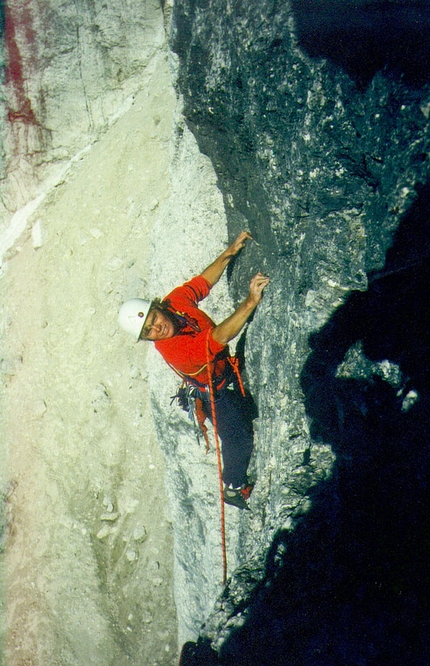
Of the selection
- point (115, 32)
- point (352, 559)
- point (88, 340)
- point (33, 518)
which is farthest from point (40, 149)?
point (352, 559)

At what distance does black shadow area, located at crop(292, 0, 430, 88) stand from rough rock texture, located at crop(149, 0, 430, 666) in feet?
0.04

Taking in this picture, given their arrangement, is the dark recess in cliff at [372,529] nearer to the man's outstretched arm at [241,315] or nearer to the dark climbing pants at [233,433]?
the man's outstretched arm at [241,315]

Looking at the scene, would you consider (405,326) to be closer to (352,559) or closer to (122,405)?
(352,559)

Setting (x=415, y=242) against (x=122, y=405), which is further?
(x=122, y=405)

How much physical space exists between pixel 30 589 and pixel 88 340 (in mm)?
4194

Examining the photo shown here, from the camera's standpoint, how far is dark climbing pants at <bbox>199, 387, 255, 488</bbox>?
170 inches

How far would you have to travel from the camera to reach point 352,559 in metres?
2.50

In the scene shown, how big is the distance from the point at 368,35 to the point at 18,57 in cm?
709

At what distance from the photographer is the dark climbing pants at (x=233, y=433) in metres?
4.32

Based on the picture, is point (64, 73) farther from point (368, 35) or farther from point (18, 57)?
point (368, 35)

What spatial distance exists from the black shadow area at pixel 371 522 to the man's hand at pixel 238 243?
1.75 m

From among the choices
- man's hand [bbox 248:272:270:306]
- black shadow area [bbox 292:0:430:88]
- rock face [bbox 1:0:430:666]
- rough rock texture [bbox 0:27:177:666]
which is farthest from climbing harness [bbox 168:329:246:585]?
black shadow area [bbox 292:0:430:88]

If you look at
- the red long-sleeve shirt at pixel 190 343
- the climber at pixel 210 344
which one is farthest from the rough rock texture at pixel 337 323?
the red long-sleeve shirt at pixel 190 343

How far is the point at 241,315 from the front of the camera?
3670 millimetres
